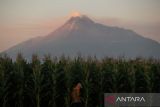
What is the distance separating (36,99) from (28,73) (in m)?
1.48

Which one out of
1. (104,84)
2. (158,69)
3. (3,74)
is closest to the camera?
(3,74)

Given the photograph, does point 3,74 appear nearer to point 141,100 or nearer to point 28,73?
point 28,73

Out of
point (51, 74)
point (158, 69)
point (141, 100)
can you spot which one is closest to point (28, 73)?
point (51, 74)

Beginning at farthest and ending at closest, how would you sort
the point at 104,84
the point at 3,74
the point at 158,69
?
the point at 158,69 → the point at 104,84 → the point at 3,74

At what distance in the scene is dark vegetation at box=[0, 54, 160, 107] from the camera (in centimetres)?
1936

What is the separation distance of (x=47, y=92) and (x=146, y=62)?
6.65 m

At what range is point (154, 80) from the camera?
21656 mm

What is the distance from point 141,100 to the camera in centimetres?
1978

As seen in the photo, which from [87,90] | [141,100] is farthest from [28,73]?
[141,100]

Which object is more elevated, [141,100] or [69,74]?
[69,74]

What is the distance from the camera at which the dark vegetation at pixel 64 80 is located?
762 inches

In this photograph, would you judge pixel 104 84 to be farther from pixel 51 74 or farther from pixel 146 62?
pixel 146 62

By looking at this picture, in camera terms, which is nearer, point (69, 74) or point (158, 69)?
point (69, 74)

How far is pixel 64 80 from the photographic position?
19.9m
